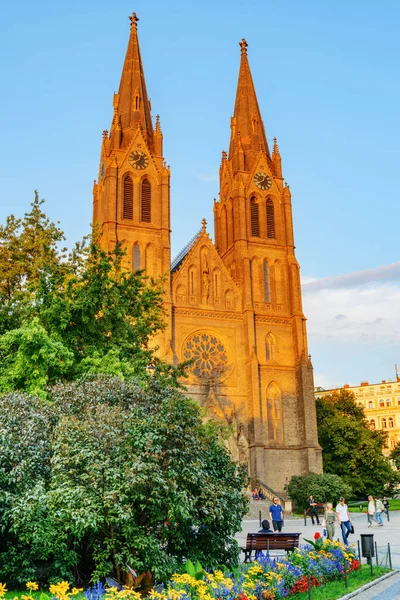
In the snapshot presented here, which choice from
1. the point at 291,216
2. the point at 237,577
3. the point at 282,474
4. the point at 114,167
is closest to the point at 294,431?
the point at 282,474

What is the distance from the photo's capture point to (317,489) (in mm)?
41875

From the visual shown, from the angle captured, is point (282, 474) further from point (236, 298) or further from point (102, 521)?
point (102, 521)

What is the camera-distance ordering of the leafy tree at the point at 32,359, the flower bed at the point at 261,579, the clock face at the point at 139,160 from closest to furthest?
the flower bed at the point at 261,579
the leafy tree at the point at 32,359
the clock face at the point at 139,160

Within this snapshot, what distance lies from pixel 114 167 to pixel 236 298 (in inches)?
551

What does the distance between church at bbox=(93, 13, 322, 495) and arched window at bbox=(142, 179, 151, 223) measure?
0.29 feet

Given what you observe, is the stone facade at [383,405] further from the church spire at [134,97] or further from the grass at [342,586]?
the grass at [342,586]

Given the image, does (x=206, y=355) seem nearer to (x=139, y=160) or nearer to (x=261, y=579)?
(x=139, y=160)

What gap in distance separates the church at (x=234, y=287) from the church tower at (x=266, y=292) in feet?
0.29

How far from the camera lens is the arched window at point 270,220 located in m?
53.7

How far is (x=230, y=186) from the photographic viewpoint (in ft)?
181

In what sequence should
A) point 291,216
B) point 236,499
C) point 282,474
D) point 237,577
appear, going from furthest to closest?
point 291,216 → point 282,474 → point 236,499 → point 237,577

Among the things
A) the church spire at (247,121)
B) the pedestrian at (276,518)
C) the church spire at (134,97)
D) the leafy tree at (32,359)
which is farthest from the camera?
the church spire at (247,121)

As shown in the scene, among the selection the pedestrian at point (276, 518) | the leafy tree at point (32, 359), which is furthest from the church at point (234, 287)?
the leafy tree at point (32, 359)

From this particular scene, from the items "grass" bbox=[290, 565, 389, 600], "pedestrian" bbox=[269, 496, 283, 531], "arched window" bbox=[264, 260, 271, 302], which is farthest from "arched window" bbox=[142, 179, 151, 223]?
"grass" bbox=[290, 565, 389, 600]
